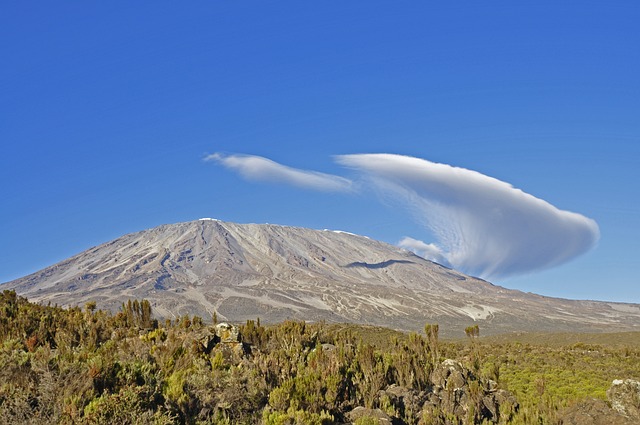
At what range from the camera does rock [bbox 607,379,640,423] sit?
12.3 metres

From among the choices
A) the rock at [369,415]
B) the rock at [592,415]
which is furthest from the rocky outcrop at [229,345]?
the rock at [592,415]

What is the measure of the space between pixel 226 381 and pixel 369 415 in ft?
11.8

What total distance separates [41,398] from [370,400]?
7659mm

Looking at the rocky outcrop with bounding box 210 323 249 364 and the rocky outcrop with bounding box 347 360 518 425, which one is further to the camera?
the rocky outcrop with bounding box 210 323 249 364

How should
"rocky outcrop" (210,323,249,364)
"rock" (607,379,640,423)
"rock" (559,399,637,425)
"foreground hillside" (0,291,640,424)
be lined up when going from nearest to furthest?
"foreground hillside" (0,291,640,424)
"rock" (559,399,637,425)
"rock" (607,379,640,423)
"rocky outcrop" (210,323,249,364)

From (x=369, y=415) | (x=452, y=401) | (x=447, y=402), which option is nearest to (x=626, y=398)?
(x=452, y=401)

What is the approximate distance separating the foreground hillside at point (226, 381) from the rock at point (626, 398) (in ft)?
2.30

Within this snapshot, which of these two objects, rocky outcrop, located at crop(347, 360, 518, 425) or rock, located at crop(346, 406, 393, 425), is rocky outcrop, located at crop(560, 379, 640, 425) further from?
rock, located at crop(346, 406, 393, 425)

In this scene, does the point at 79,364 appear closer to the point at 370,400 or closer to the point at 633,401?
the point at 370,400

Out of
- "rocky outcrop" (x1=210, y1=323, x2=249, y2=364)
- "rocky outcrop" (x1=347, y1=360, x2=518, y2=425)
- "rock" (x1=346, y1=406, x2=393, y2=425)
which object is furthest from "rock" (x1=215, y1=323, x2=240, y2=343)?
"rock" (x1=346, y1=406, x2=393, y2=425)

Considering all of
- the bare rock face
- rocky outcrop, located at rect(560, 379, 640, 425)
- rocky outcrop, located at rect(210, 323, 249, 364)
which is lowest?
the bare rock face

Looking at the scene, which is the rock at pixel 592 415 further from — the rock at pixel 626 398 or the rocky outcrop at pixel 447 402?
the rocky outcrop at pixel 447 402

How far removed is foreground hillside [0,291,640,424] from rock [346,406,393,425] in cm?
4

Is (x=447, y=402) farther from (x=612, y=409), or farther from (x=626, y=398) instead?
(x=626, y=398)
